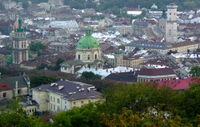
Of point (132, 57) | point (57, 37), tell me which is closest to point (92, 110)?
point (132, 57)

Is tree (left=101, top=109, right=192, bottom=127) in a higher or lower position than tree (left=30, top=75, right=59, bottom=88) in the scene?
higher

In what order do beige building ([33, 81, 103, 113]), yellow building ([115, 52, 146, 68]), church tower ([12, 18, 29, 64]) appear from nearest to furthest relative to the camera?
beige building ([33, 81, 103, 113]) → church tower ([12, 18, 29, 64]) → yellow building ([115, 52, 146, 68])

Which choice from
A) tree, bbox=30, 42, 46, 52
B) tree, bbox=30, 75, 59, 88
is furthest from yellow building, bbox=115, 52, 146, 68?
tree, bbox=30, 75, 59, 88

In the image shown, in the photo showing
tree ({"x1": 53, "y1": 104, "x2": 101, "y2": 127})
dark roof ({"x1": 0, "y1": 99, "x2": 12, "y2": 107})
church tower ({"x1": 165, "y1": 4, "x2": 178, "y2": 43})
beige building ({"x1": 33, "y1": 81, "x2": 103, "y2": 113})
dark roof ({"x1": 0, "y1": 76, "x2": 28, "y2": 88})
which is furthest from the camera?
church tower ({"x1": 165, "y1": 4, "x2": 178, "y2": 43})

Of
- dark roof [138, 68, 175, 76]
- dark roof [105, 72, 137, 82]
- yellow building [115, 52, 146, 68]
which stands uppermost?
dark roof [138, 68, 175, 76]

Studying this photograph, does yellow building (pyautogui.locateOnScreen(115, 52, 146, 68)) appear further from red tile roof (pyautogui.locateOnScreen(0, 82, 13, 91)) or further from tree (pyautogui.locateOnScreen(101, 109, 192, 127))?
tree (pyautogui.locateOnScreen(101, 109, 192, 127))

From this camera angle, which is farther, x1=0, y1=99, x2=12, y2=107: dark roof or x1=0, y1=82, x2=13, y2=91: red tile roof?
x1=0, y1=82, x2=13, y2=91: red tile roof

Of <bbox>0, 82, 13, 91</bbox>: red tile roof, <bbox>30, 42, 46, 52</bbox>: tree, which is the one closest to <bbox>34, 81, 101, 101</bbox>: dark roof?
<bbox>0, 82, 13, 91</bbox>: red tile roof
